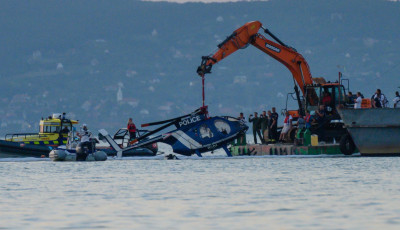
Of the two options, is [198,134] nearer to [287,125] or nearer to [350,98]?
[287,125]

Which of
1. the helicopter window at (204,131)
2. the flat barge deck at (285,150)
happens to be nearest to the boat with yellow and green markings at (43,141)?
the helicopter window at (204,131)

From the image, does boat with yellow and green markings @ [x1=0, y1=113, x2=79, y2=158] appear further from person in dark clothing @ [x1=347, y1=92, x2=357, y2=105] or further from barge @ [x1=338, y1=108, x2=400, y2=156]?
barge @ [x1=338, y1=108, x2=400, y2=156]

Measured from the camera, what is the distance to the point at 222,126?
4412cm

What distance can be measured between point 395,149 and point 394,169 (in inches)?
373

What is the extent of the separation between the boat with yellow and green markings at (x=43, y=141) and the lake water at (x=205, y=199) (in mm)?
15741

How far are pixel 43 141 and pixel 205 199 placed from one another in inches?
1237

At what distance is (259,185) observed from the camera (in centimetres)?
2452

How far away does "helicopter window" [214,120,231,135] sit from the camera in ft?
144

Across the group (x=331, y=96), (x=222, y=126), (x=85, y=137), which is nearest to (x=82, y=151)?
(x=85, y=137)

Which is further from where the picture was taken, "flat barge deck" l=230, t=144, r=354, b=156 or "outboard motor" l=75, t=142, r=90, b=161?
"flat barge deck" l=230, t=144, r=354, b=156

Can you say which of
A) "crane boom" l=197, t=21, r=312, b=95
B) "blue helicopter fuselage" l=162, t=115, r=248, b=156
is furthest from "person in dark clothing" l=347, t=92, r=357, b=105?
"blue helicopter fuselage" l=162, t=115, r=248, b=156

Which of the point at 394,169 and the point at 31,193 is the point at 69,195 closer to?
the point at 31,193

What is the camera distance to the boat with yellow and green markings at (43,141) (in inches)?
1897

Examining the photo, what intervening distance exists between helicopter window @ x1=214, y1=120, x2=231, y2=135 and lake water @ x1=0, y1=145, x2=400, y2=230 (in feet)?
36.2
